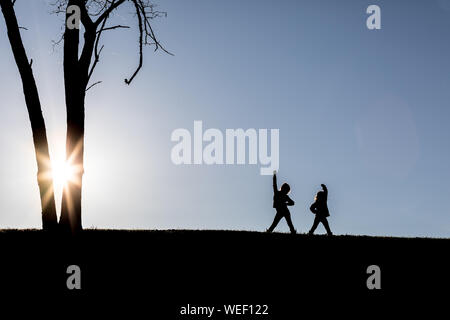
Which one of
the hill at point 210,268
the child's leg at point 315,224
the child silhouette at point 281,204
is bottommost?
the hill at point 210,268

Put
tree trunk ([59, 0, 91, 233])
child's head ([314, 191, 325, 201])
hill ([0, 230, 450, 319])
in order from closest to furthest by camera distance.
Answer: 1. hill ([0, 230, 450, 319])
2. tree trunk ([59, 0, 91, 233])
3. child's head ([314, 191, 325, 201])

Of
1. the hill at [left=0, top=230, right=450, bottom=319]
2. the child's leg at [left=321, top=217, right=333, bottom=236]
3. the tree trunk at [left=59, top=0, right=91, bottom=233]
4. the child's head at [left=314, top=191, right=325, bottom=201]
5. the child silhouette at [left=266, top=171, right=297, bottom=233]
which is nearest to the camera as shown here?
the hill at [left=0, top=230, right=450, bottom=319]

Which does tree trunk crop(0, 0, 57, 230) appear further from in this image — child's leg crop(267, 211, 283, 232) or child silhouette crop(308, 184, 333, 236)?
child silhouette crop(308, 184, 333, 236)

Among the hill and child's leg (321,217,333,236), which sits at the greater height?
child's leg (321,217,333,236)

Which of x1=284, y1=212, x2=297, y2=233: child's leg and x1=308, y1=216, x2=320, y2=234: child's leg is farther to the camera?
x1=308, y1=216, x2=320, y2=234: child's leg

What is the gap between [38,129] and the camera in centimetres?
1444

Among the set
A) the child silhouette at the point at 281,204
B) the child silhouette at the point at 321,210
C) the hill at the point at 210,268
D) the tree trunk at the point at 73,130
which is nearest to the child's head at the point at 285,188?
the child silhouette at the point at 281,204

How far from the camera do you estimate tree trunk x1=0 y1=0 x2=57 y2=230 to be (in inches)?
566

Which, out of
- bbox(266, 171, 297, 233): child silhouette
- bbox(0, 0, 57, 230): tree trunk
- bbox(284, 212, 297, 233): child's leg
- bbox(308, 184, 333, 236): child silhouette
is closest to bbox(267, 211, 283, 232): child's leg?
bbox(266, 171, 297, 233): child silhouette

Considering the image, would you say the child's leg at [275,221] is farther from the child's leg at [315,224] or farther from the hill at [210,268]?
the hill at [210,268]

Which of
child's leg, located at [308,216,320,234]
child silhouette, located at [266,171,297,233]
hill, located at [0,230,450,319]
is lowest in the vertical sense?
hill, located at [0,230,450,319]

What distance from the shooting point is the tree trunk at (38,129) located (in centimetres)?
1438
